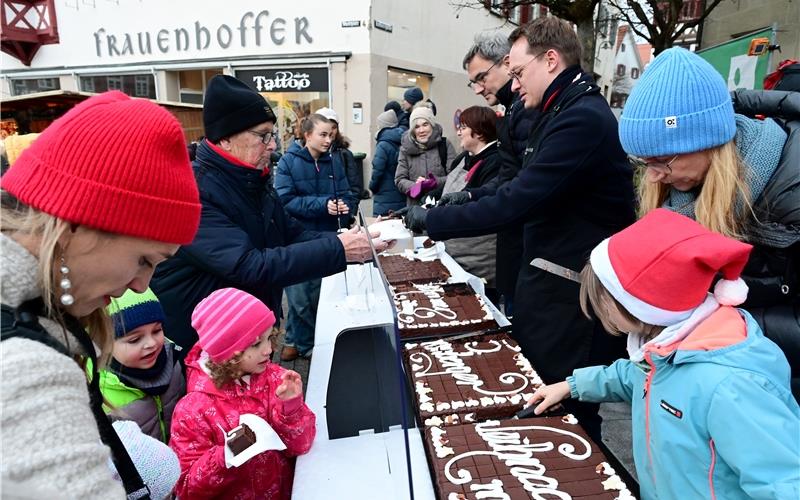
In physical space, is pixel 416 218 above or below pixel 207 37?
below

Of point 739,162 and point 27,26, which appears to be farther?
point 27,26

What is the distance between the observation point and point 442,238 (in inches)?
92.7

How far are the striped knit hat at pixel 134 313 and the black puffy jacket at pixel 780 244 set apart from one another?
82.2 inches

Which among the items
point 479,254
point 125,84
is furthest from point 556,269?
point 125,84

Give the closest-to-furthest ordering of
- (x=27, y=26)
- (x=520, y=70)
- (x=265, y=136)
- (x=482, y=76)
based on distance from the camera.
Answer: (x=265, y=136) < (x=520, y=70) < (x=482, y=76) < (x=27, y=26)

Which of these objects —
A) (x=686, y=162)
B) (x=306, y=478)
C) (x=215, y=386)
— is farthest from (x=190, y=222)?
(x=686, y=162)

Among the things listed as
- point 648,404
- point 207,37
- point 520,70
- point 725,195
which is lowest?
point 648,404

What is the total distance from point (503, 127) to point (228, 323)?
6.57 feet

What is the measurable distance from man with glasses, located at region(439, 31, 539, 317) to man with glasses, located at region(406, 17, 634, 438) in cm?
45

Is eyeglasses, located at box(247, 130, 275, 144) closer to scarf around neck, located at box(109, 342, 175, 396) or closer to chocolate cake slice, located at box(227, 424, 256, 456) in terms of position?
scarf around neck, located at box(109, 342, 175, 396)

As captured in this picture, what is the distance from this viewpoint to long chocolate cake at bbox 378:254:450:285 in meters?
2.94

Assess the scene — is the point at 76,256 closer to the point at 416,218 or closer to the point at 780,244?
the point at 416,218

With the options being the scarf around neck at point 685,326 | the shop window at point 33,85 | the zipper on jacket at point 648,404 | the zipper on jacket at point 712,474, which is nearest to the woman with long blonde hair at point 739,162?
the scarf around neck at point 685,326

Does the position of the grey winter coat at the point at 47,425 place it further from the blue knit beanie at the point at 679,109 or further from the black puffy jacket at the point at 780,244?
the black puffy jacket at the point at 780,244
